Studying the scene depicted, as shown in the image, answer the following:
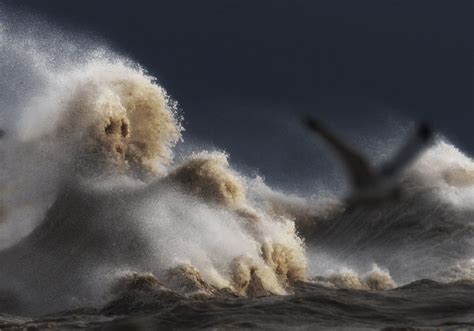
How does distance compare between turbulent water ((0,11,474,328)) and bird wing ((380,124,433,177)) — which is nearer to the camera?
bird wing ((380,124,433,177))

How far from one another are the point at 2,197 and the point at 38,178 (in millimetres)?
1006

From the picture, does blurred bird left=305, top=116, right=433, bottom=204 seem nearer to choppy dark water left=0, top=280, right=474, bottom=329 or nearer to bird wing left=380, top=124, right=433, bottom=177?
bird wing left=380, top=124, right=433, bottom=177

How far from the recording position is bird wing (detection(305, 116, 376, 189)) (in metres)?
3.75

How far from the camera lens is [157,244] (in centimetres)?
1388

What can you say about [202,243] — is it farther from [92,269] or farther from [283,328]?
[283,328]

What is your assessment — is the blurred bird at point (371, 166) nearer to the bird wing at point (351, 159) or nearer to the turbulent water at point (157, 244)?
the bird wing at point (351, 159)

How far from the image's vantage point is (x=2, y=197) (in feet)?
56.5

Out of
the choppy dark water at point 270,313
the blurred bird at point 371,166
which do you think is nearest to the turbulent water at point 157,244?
the choppy dark water at point 270,313

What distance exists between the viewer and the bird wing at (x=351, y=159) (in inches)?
148

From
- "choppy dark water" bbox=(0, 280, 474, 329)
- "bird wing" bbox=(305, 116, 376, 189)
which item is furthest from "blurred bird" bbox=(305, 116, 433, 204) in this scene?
"choppy dark water" bbox=(0, 280, 474, 329)

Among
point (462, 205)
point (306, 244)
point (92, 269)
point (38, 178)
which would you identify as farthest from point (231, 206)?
point (462, 205)

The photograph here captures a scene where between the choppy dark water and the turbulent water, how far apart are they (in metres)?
0.03

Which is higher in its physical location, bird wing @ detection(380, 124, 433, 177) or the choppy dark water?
the choppy dark water

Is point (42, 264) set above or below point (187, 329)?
above
